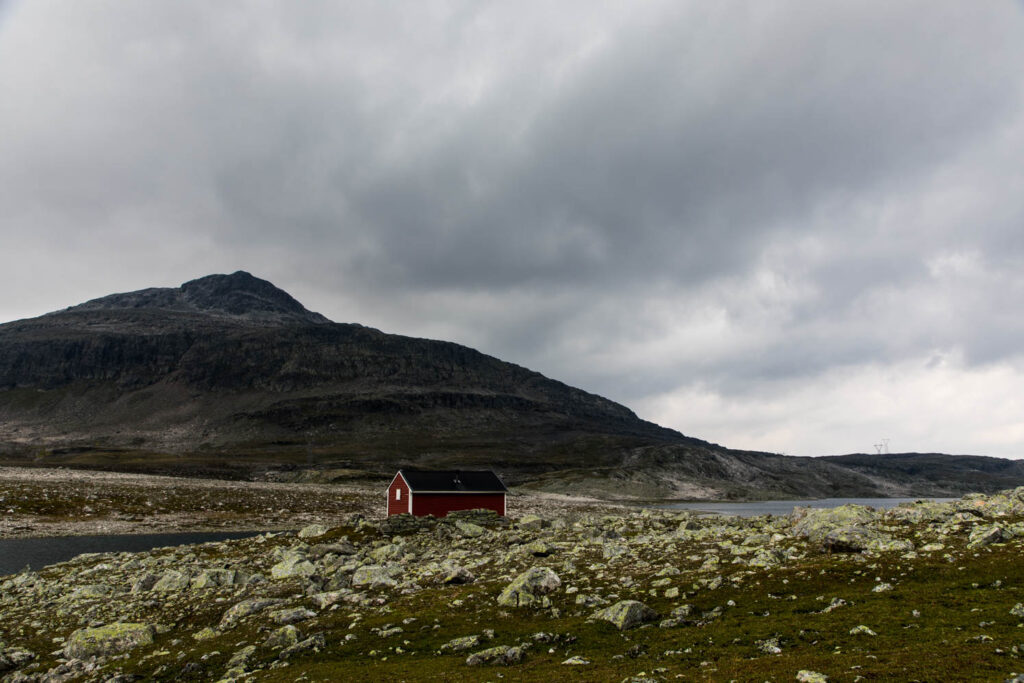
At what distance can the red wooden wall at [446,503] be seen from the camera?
205ft

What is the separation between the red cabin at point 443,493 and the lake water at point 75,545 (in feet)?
72.1

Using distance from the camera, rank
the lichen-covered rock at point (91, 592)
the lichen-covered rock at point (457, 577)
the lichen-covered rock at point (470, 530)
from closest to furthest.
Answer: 1. the lichen-covered rock at point (457, 577)
2. the lichen-covered rock at point (91, 592)
3. the lichen-covered rock at point (470, 530)

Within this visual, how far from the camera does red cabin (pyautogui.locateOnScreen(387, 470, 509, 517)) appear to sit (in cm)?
6278

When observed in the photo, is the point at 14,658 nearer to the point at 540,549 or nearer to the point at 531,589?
the point at 531,589

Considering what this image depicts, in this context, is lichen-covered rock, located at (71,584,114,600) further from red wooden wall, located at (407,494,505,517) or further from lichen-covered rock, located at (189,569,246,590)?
red wooden wall, located at (407,494,505,517)

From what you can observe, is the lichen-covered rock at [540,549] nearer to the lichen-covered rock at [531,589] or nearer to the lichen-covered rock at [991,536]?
the lichen-covered rock at [531,589]

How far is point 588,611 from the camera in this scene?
2198cm

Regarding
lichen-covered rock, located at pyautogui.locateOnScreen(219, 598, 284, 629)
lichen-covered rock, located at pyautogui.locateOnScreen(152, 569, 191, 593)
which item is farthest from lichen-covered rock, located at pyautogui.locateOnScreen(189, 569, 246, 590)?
lichen-covered rock, located at pyautogui.locateOnScreen(219, 598, 284, 629)

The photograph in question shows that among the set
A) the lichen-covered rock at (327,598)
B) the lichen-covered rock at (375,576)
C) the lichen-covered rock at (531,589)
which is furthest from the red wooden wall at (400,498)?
the lichen-covered rock at (531,589)

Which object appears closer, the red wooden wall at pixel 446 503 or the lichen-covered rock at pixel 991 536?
the lichen-covered rock at pixel 991 536

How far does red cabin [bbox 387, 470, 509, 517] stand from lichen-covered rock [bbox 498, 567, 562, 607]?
127ft

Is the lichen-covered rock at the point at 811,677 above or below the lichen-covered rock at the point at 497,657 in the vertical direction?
above

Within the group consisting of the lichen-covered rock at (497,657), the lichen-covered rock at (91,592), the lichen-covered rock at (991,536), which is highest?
the lichen-covered rock at (991,536)

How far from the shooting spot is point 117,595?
108 feet
